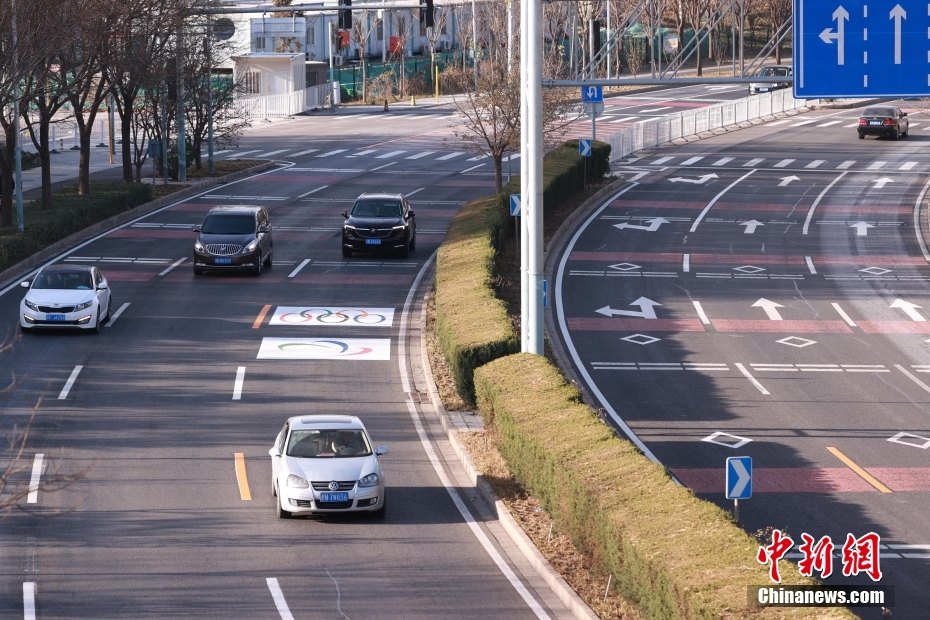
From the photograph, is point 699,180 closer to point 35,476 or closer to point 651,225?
point 651,225

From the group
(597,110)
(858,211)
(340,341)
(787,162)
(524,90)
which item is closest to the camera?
(524,90)

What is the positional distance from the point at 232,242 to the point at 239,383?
34.0ft

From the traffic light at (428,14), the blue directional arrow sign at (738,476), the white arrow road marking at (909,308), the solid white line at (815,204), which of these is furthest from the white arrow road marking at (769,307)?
the blue directional arrow sign at (738,476)

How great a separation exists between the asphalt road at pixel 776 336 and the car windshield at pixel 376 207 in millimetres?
5155

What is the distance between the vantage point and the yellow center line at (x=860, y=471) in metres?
19.8

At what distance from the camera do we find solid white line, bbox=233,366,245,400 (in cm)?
2486

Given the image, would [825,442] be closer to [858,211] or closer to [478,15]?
[858,211]

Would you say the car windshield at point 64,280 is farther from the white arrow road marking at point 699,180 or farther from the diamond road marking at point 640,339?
the white arrow road marking at point 699,180

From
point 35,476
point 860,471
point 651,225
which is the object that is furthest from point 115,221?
point 860,471

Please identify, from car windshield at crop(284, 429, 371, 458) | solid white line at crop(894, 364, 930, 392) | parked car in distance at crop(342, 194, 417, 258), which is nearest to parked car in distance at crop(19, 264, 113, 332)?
parked car in distance at crop(342, 194, 417, 258)

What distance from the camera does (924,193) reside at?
51406mm

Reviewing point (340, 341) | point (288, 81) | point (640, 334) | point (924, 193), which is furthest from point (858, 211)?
point (288, 81)

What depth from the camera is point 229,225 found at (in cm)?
3591

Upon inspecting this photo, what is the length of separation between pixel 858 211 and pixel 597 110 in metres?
12.4
